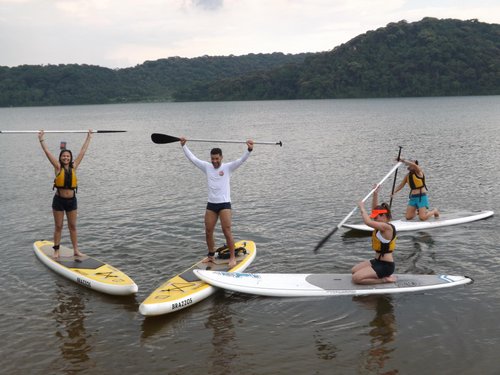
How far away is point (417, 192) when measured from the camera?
1541cm

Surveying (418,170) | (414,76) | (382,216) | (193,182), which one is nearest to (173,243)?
(382,216)

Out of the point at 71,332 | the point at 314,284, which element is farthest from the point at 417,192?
the point at 71,332

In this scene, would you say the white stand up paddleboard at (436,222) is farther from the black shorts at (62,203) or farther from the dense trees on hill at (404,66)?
the dense trees on hill at (404,66)

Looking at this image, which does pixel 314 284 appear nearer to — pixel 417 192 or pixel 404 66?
pixel 417 192

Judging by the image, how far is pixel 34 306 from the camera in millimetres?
10078

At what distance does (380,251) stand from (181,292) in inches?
163

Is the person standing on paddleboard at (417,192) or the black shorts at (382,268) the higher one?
the person standing on paddleboard at (417,192)

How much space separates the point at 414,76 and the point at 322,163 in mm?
134867

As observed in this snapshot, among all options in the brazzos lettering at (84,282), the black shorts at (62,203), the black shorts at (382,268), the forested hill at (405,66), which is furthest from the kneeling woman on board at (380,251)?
the forested hill at (405,66)

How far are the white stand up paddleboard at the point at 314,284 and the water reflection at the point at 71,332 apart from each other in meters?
2.50

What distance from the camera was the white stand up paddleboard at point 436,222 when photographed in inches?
590

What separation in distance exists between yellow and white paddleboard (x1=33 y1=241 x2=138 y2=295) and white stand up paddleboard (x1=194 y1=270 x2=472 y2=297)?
1.61 metres

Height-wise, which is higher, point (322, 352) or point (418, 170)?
point (418, 170)

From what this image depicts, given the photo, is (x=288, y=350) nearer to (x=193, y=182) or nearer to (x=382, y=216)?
(x=382, y=216)
